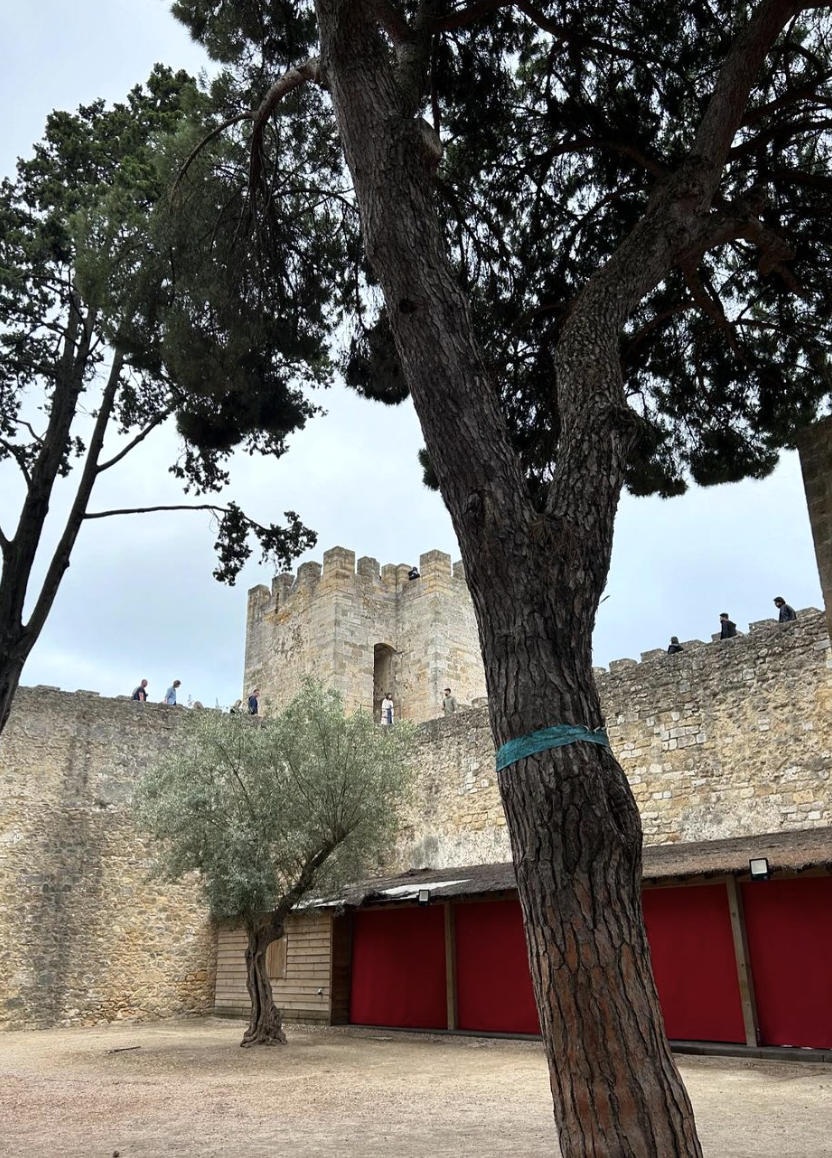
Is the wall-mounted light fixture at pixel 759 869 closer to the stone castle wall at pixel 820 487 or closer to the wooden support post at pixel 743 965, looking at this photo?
the wooden support post at pixel 743 965

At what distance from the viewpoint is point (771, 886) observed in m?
9.26

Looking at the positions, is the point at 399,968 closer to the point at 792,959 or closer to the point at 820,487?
the point at 792,959

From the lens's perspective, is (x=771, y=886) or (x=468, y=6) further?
(x=771, y=886)

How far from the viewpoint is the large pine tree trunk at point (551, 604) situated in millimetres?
2770

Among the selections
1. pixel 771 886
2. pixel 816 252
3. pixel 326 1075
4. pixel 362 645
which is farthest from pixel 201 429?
pixel 362 645

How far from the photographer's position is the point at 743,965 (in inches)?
362

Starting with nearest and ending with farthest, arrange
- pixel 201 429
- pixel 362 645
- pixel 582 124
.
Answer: pixel 582 124, pixel 201 429, pixel 362 645

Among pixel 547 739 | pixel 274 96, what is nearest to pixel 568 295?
pixel 274 96

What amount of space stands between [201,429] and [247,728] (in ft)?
19.0

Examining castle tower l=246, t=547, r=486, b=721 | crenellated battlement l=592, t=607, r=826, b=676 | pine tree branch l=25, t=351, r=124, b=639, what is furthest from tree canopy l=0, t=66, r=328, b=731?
castle tower l=246, t=547, r=486, b=721

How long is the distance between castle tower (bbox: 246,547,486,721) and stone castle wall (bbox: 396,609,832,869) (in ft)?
31.1

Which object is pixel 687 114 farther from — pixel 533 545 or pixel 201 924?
pixel 201 924

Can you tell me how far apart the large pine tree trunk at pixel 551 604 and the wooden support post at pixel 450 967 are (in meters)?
9.55

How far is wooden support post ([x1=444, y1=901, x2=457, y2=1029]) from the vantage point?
11.9 m
